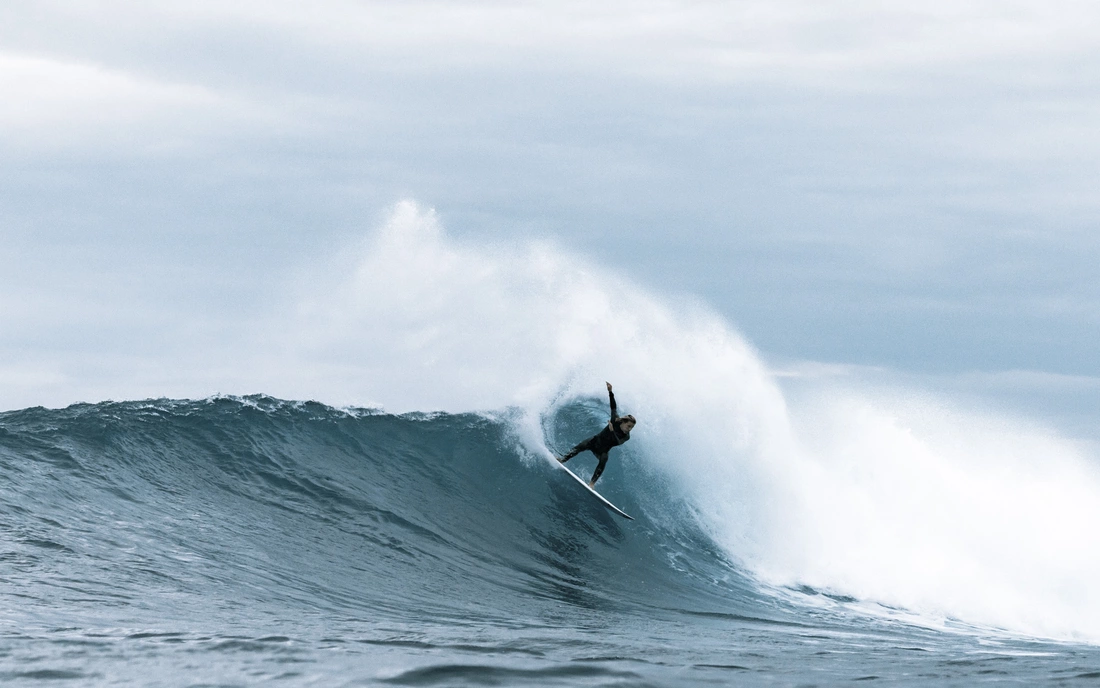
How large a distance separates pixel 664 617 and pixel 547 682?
4957 mm

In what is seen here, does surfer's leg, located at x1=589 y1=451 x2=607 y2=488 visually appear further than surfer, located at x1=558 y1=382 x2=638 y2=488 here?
Yes

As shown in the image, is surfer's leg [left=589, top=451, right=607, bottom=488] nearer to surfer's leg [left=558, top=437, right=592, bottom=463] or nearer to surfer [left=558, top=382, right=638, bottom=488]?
surfer [left=558, top=382, right=638, bottom=488]

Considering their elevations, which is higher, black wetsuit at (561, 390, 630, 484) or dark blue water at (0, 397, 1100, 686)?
black wetsuit at (561, 390, 630, 484)

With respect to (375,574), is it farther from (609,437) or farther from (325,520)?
(609,437)

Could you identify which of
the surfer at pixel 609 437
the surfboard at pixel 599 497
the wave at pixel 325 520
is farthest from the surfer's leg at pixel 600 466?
the wave at pixel 325 520

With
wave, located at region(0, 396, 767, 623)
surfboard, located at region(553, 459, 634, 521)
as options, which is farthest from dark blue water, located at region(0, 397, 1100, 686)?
surfboard, located at region(553, 459, 634, 521)

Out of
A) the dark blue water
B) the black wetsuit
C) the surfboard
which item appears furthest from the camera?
the surfboard

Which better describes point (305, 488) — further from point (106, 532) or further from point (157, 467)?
point (106, 532)

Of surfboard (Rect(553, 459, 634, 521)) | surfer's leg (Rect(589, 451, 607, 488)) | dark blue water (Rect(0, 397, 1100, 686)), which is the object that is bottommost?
dark blue water (Rect(0, 397, 1100, 686))

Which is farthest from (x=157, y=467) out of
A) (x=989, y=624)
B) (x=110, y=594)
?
(x=989, y=624)

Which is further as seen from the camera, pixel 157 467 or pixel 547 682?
pixel 157 467

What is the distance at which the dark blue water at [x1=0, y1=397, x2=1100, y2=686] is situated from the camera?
7.67 meters

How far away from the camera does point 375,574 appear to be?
462 inches

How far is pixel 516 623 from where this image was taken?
394 inches
